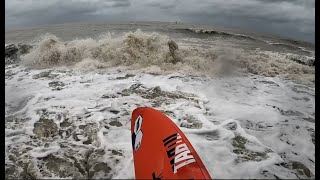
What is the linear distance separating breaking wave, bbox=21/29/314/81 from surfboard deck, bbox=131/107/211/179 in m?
6.33

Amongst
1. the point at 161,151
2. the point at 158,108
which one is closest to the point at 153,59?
the point at 158,108

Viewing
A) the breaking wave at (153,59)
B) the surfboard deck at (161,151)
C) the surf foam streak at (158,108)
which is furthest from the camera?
the breaking wave at (153,59)

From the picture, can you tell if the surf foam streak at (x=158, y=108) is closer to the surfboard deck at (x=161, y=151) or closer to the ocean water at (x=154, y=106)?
the ocean water at (x=154, y=106)

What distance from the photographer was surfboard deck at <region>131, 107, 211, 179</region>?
150 inches

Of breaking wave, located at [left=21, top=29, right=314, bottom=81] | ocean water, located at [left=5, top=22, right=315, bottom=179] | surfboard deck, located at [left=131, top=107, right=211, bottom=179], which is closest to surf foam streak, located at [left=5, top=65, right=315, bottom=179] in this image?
ocean water, located at [left=5, top=22, right=315, bottom=179]

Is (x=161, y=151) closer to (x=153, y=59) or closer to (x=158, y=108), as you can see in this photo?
(x=158, y=108)

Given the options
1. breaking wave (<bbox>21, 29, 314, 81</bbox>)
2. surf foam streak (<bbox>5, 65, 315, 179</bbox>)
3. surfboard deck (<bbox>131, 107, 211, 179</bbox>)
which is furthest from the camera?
breaking wave (<bbox>21, 29, 314, 81</bbox>)

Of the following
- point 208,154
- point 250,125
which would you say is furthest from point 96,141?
point 250,125

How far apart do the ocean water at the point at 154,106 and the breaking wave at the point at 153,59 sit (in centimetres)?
5

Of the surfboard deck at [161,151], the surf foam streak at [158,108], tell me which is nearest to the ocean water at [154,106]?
the surf foam streak at [158,108]

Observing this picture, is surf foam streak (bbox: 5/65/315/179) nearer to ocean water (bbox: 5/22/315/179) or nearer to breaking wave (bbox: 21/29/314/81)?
ocean water (bbox: 5/22/315/179)

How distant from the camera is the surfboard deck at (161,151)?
382 centimetres

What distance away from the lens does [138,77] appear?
10398 mm
